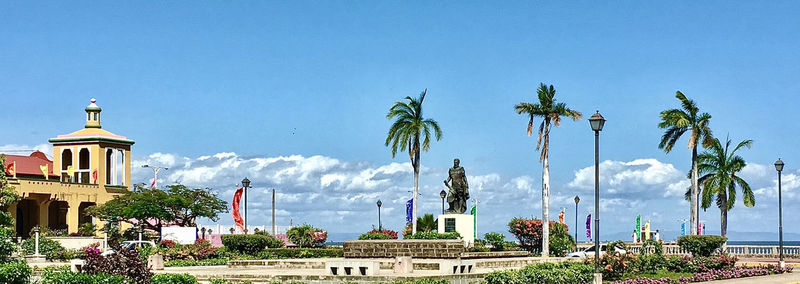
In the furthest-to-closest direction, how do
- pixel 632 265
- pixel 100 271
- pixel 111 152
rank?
pixel 111 152, pixel 632 265, pixel 100 271

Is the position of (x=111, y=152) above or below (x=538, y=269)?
above

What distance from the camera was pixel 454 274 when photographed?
28969 millimetres

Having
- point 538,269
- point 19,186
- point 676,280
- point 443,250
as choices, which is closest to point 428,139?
point 443,250

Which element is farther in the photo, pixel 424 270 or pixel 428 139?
pixel 428 139

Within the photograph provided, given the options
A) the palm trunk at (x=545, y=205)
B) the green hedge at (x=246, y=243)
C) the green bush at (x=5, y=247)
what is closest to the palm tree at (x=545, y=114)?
the palm trunk at (x=545, y=205)

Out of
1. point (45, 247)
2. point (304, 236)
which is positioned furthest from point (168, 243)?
point (304, 236)

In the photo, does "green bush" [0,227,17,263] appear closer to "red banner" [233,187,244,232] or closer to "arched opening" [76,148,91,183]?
"red banner" [233,187,244,232]

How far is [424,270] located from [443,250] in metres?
3.25

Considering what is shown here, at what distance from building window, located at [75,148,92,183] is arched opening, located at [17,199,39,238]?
471cm

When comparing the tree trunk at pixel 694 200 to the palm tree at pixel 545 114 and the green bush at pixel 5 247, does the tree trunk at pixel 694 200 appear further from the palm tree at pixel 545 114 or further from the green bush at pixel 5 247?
the green bush at pixel 5 247

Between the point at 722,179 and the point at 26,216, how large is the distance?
48023mm

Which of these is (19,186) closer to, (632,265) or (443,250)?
(443,250)

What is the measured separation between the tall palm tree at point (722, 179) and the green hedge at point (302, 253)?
2608 centimetres

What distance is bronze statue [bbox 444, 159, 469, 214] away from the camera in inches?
1716
